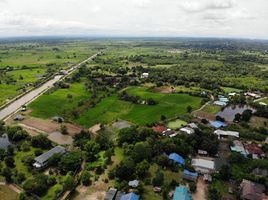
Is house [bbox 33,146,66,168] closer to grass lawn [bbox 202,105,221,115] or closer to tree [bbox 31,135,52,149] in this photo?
tree [bbox 31,135,52,149]

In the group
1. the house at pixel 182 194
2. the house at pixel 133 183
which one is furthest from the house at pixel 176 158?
the house at pixel 133 183

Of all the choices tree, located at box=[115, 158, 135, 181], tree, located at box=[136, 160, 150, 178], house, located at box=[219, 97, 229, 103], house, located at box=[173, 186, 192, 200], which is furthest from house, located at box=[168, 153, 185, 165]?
house, located at box=[219, 97, 229, 103]

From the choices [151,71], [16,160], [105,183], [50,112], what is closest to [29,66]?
[151,71]

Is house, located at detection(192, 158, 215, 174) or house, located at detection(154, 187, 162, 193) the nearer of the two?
house, located at detection(154, 187, 162, 193)

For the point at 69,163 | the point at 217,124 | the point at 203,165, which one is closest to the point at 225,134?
the point at 217,124

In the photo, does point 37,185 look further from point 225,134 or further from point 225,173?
point 225,134

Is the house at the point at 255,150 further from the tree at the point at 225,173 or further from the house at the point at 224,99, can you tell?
the house at the point at 224,99
